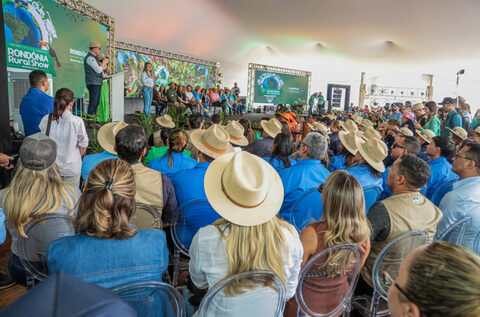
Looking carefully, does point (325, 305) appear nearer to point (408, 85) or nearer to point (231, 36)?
point (231, 36)

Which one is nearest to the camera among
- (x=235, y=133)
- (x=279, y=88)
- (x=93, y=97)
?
(x=235, y=133)

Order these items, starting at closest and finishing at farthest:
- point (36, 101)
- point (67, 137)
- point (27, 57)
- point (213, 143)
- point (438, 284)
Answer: point (438, 284)
point (213, 143)
point (67, 137)
point (36, 101)
point (27, 57)

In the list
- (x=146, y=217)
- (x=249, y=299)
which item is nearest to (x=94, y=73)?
(x=146, y=217)

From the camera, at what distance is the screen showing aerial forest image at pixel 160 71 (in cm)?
1112

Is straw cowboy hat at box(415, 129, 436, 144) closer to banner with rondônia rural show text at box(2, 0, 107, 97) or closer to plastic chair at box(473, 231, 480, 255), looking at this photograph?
plastic chair at box(473, 231, 480, 255)

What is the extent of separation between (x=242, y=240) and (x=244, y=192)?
0.62 feet

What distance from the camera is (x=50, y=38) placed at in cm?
562

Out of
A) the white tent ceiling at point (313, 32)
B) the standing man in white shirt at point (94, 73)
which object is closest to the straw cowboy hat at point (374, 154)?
the standing man in white shirt at point (94, 73)

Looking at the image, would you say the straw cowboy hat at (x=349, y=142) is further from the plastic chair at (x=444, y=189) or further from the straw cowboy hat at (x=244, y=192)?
the straw cowboy hat at (x=244, y=192)

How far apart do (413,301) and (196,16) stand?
1554 cm

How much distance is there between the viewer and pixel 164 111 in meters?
→ 10.1

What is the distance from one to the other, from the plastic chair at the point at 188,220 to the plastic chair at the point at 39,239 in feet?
1.98

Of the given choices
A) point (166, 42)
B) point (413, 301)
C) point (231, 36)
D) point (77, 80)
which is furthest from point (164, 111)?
point (413, 301)

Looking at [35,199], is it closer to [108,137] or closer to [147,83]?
[108,137]
